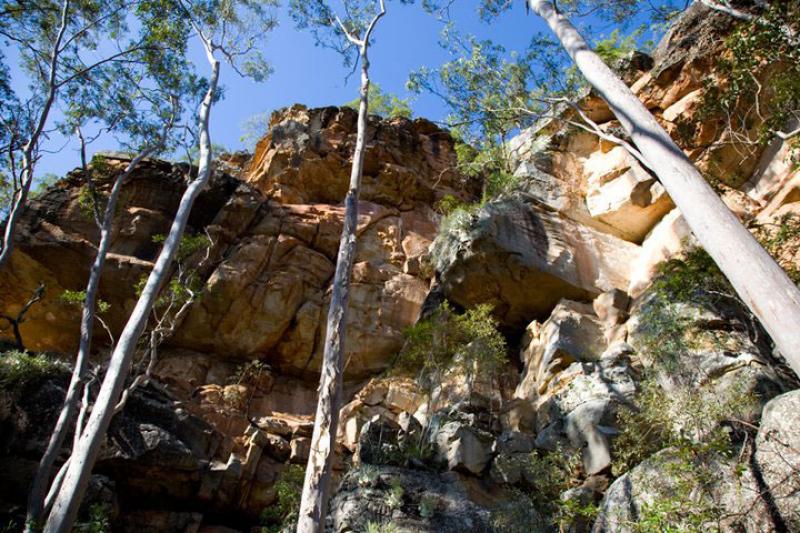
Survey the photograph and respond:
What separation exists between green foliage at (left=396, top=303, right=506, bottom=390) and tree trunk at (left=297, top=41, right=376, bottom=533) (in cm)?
625

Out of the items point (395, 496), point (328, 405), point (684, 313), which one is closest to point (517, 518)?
point (395, 496)

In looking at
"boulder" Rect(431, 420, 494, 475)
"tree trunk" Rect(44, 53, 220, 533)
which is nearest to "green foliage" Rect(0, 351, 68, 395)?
"tree trunk" Rect(44, 53, 220, 533)

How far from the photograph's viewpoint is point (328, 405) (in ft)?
21.4

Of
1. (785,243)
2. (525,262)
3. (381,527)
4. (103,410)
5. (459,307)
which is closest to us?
(381,527)

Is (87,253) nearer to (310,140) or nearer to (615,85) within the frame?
(310,140)

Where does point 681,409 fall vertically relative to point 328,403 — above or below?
above

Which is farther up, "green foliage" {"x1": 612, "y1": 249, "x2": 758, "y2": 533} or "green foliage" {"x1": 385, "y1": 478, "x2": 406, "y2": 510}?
"green foliage" {"x1": 612, "y1": 249, "x2": 758, "y2": 533}

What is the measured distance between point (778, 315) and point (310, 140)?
829 inches

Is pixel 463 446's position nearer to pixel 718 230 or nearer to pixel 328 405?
pixel 328 405

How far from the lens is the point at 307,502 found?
5770 millimetres

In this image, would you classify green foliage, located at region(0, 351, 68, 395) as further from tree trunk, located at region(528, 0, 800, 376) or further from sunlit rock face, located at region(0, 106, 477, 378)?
tree trunk, located at region(528, 0, 800, 376)

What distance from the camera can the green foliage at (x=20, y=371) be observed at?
11.0 m

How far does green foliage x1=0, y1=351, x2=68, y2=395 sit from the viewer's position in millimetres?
10984

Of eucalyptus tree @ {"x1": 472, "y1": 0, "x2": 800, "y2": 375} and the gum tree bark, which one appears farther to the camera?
the gum tree bark
